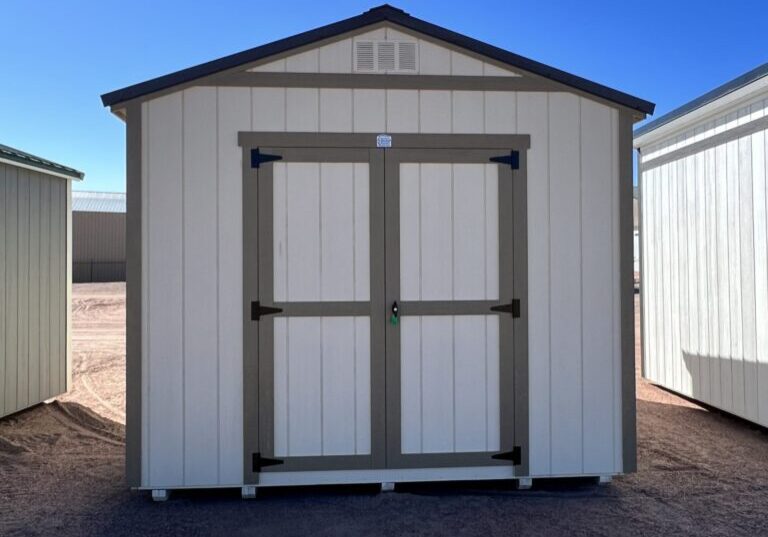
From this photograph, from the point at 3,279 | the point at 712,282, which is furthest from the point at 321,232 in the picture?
the point at 712,282

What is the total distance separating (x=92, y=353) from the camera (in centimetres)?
1004

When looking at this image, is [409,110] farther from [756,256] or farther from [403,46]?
[756,256]

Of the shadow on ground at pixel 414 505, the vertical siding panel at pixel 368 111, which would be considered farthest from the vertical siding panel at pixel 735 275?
the vertical siding panel at pixel 368 111

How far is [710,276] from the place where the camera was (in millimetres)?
6004

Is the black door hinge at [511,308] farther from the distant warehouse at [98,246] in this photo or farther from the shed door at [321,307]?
the distant warehouse at [98,246]

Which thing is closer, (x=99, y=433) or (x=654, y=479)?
(x=654, y=479)

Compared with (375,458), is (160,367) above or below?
above

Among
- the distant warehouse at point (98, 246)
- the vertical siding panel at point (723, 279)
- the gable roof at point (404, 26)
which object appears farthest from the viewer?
the distant warehouse at point (98, 246)

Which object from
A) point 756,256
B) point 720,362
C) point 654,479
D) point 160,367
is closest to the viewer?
point 160,367

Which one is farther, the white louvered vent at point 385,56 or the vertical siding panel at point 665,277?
the vertical siding panel at point 665,277

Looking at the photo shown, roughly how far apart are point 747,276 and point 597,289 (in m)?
2.16

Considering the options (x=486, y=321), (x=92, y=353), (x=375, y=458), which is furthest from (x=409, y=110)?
(x=92, y=353)

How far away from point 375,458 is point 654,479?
6.26 ft

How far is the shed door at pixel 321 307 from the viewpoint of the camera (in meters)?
3.97
